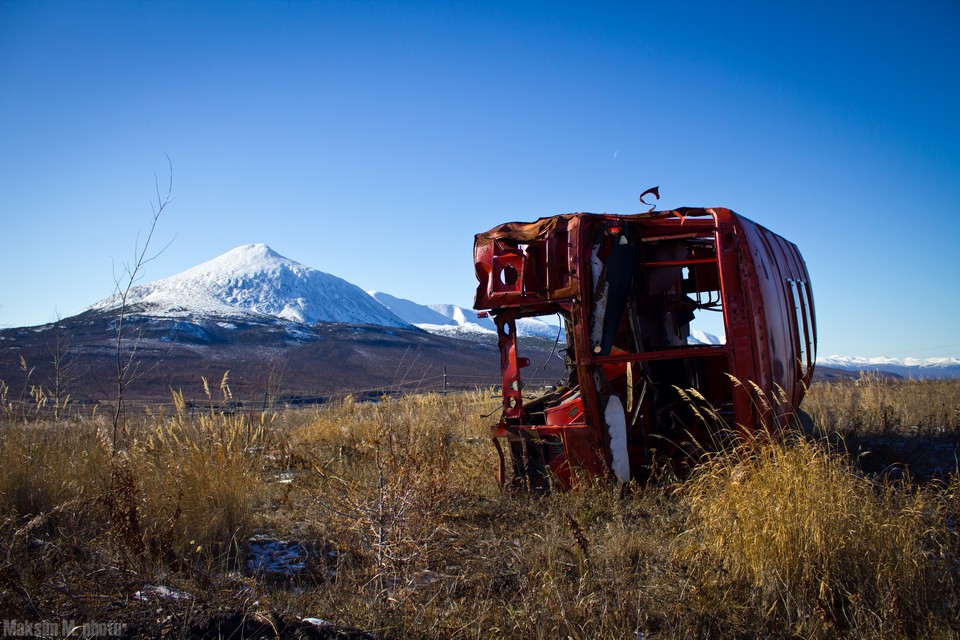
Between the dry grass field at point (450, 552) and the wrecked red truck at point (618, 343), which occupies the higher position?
the wrecked red truck at point (618, 343)

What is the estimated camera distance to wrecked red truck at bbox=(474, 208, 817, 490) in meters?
5.23

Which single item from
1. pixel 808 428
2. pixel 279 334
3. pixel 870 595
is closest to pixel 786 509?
pixel 870 595

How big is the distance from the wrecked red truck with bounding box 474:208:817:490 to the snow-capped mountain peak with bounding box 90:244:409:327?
91919mm

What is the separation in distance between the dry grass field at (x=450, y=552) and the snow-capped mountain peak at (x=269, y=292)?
9198 centimetres

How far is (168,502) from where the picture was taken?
4316 millimetres

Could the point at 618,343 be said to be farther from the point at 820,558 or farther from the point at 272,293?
the point at 272,293

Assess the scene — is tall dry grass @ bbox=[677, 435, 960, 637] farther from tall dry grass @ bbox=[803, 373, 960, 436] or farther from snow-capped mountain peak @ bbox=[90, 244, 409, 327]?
snow-capped mountain peak @ bbox=[90, 244, 409, 327]

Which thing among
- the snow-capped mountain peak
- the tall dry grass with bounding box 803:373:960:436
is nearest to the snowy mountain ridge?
the snow-capped mountain peak

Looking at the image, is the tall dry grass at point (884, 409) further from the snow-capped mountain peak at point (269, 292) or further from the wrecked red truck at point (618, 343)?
the snow-capped mountain peak at point (269, 292)

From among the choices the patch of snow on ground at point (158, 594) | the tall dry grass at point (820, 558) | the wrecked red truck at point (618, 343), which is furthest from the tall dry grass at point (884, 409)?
the patch of snow on ground at point (158, 594)

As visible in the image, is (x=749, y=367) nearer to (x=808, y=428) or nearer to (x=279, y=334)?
(x=808, y=428)

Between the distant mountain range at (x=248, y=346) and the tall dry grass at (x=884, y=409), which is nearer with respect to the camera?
the tall dry grass at (x=884, y=409)

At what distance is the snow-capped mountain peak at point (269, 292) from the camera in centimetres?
10680

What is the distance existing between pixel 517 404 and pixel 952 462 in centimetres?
498
